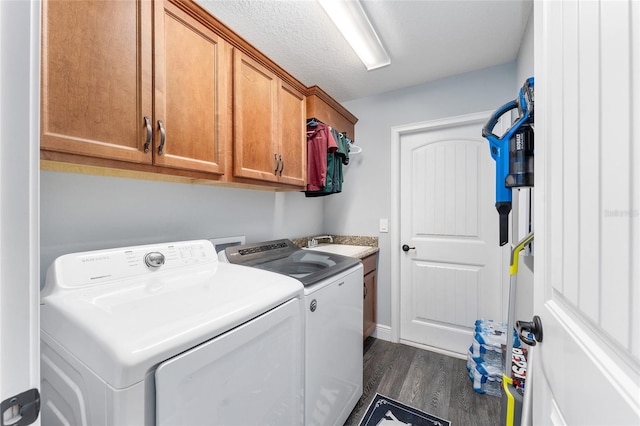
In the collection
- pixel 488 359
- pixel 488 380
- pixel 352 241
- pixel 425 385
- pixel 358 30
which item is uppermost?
pixel 358 30

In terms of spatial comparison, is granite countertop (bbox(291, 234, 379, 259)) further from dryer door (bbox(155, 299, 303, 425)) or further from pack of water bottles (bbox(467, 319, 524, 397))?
dryer door (bbox(155, 299, 303, 425))

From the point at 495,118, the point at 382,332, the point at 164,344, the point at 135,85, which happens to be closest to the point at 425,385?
the point at 382,332

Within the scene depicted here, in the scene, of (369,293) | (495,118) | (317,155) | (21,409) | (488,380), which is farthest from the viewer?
(369,293)

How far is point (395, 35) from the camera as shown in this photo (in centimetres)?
181

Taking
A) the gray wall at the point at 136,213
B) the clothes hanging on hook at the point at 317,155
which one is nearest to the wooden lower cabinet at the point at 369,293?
the clothes hanging on hook at the point at 317,155

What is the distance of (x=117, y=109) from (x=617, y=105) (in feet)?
4.57

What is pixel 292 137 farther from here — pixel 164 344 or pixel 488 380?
pixel 488 380

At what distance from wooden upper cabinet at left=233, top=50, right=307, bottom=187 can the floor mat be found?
1.68 metres

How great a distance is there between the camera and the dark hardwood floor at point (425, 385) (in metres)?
1.69

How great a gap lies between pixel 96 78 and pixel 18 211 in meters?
0.79

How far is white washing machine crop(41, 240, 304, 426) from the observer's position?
1.98 feet

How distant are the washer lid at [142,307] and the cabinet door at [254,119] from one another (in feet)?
2.12

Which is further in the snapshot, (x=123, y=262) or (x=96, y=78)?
(x=123, y=262)

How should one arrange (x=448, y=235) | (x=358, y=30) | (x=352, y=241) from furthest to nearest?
(x=352, y=241) < (x=448, y=235) < (x=358, y=30)
